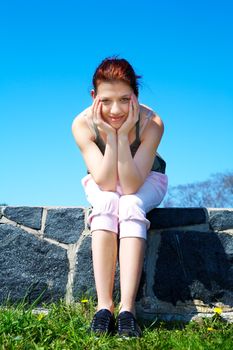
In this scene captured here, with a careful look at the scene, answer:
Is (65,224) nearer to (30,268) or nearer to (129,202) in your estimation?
(30,268)

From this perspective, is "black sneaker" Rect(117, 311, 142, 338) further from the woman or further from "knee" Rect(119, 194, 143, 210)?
"knee" Rect(119, 194, 143, 210)

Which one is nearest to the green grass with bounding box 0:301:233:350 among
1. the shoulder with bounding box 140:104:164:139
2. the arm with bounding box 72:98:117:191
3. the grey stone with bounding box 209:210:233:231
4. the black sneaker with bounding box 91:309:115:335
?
the black sneaker with bounding box 91:309:115:335

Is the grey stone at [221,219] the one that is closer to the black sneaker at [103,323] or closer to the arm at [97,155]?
the arm at [97,155]

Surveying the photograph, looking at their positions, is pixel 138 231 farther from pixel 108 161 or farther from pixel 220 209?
pixel 220 209

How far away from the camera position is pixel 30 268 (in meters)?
3.91

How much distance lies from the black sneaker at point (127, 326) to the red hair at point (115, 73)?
1348 millimetres

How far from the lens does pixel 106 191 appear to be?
11.1 feet

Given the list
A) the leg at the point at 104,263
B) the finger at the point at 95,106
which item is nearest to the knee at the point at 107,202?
the leg at the point at 104,263

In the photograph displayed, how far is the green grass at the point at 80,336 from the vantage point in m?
2.90

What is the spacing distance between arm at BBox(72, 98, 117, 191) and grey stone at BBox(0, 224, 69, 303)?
29.4 inches

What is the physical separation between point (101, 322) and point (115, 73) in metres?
1.44

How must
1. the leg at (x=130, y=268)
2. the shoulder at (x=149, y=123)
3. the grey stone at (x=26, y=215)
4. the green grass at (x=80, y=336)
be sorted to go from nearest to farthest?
the green grass at (x=80, y=336)
the leg at (x=130, y=268)
the shoulder at (x=149, y=123)
the grey stone at (x=26, y=215)

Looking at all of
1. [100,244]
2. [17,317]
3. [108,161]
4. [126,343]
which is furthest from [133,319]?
[108,161]

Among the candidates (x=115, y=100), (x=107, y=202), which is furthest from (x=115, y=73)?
(x=107, y=202)
